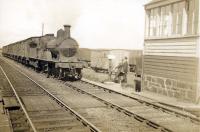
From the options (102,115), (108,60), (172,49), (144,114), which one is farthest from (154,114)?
(108,60)

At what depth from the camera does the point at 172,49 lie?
42.5 feet

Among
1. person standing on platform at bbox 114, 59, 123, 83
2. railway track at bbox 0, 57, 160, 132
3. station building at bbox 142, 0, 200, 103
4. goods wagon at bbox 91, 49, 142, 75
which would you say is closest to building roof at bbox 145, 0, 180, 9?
station building at bbox 142, 0, 200, 103

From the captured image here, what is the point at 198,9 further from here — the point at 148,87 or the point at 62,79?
the point at 62,79

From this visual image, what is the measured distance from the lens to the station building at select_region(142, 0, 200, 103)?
11578 millimetres

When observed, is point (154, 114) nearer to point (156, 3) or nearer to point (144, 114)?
point (144, 114)

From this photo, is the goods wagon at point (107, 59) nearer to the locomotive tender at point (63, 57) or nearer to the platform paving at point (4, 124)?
the locomotive tender at point (63, 57)

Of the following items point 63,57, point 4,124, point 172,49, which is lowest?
point 4,124

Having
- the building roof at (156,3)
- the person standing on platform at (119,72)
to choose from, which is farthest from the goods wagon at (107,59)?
the building roof at (156,3)

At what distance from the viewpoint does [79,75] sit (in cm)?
2048

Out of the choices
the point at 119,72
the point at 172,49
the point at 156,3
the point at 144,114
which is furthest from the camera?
the point at 119,72

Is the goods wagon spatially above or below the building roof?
below

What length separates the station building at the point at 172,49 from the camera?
1158 cm

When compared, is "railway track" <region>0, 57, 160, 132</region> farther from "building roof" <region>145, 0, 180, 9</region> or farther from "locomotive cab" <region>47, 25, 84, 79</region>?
"locomotive cab" <region>47, 25, 84, 79</region>

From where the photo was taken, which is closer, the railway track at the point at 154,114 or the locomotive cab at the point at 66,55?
the railway track at the point at 154,114
